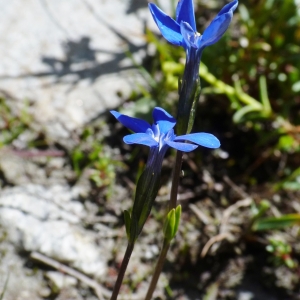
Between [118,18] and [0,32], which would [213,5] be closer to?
[118,18]

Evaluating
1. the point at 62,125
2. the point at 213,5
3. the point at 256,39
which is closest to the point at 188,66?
the point at 62,125

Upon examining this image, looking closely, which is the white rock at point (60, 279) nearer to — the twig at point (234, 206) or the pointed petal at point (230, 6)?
the twig at point (234, 206)

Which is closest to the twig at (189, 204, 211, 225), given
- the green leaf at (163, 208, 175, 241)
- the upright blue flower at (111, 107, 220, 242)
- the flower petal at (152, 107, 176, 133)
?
the green leaf at (163, 208, 175, 241)

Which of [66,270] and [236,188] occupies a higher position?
[236,188]

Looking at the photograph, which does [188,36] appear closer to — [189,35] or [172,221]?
[189,35]

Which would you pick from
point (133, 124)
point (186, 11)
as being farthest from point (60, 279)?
point (186, 11)

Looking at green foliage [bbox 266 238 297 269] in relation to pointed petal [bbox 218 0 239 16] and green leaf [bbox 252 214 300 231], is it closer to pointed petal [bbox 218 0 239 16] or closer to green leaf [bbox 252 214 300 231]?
green leaf [bbox 252 214 300 231]
